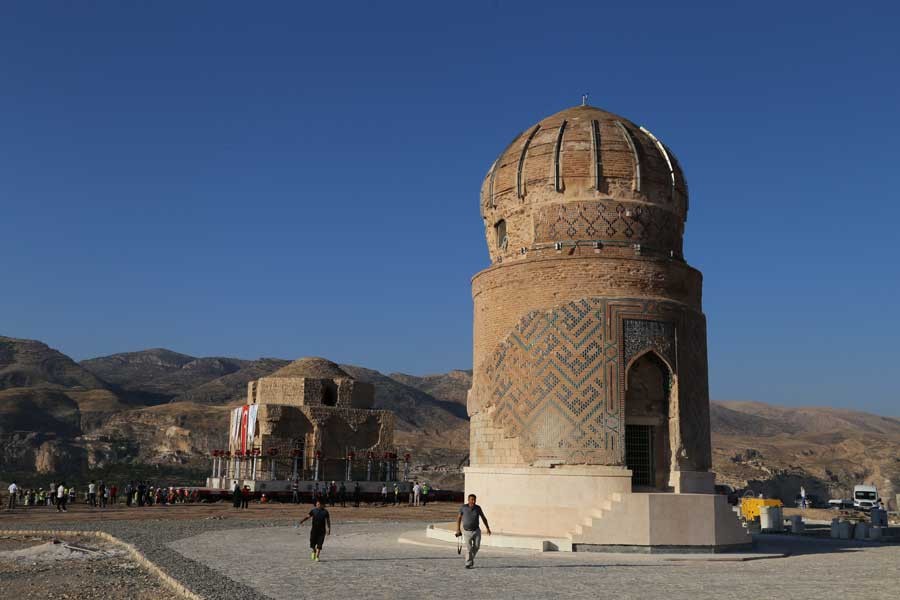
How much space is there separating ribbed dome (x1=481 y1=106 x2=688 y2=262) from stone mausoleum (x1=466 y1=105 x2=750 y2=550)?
30 mm

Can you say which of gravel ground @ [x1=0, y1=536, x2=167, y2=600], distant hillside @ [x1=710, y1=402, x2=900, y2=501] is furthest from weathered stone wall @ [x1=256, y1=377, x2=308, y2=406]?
distant hillside @ [x1=710, y1=402, x2=900, y2=501]

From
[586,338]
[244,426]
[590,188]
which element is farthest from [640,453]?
[244,426]

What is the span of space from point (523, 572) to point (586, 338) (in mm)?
5489

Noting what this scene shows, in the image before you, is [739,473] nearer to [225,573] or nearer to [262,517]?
[262,517]

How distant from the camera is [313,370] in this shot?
4172cm

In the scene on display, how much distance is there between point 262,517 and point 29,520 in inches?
243

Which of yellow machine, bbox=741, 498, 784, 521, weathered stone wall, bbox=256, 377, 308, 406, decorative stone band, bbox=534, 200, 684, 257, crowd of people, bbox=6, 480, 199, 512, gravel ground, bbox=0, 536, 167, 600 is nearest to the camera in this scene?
gravel ground, bbox=0, 536, 167, 600

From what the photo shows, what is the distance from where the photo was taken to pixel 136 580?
1095 cm

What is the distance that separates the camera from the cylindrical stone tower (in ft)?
49.9

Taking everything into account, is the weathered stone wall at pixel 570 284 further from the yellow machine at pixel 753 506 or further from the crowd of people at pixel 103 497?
the crowd of people at pixel 103 497

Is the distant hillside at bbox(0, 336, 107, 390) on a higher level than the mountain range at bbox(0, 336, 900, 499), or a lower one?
higher

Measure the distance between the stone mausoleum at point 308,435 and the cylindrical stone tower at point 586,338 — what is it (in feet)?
71.4

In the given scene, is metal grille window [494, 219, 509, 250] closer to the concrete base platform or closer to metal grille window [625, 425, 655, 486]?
metal grille window [625, 425, 655, 486]

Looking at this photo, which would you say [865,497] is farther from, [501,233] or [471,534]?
[471,534]
